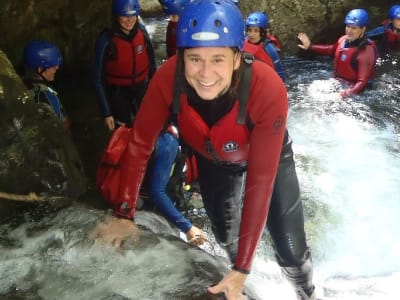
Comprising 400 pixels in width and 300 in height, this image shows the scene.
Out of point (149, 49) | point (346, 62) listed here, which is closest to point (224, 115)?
point (149, 49)

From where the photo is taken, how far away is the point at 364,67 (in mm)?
8977

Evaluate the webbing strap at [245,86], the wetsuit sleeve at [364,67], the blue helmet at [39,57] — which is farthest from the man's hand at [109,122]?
the wetsuit sleeve at [364,67]

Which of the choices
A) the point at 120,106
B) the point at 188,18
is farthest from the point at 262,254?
the point at 188,18

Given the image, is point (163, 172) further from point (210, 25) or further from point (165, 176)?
point (210, 25)

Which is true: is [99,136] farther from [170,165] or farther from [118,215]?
[118,215]

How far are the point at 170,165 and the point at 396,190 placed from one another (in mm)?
4667

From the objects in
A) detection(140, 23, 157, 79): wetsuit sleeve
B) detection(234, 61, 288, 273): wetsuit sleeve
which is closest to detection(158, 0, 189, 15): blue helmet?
detection(140, 23, 157, 79): wetsuit sleeve

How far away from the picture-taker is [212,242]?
5102mm

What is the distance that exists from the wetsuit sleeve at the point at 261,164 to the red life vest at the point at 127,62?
12.8ft

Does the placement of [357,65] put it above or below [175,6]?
→ below

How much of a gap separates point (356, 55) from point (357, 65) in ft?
0.71

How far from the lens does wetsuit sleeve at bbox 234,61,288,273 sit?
2.77 metres

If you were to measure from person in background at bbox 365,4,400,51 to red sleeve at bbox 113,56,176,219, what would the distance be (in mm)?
8711

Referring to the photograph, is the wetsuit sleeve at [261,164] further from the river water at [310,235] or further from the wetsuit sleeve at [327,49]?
the wetsuit sleeve at [327,49]
